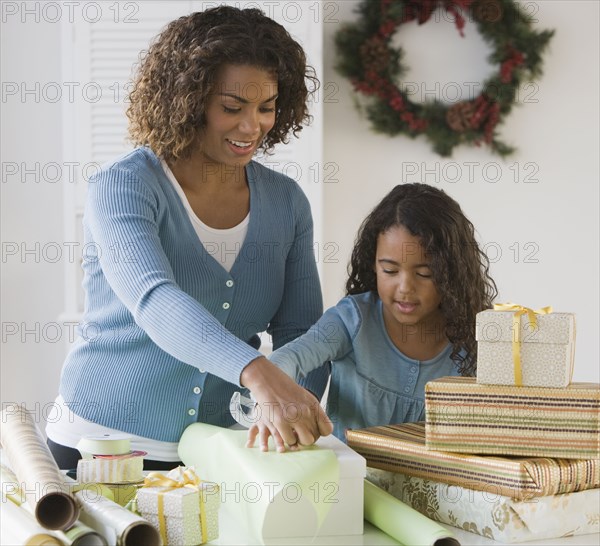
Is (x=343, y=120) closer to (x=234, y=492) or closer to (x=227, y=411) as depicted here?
(x=227, y=411)

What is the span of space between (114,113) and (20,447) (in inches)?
83.4

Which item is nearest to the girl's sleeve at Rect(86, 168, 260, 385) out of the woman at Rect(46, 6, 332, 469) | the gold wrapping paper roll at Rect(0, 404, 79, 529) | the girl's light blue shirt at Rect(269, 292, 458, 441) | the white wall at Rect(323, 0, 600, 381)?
the woman at Rect(46, 6, 332, 469)

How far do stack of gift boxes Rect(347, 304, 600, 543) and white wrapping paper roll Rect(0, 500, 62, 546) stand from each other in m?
0.53

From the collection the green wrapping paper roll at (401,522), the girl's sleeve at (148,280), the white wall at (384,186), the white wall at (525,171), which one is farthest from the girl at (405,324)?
the white wall at (525,171)

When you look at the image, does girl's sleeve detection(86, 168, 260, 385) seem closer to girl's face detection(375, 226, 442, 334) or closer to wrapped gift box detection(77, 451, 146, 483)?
wrapped gift box detection(77, 451, 146, 483)

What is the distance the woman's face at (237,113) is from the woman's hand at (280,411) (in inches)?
19.2

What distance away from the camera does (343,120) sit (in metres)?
3.52

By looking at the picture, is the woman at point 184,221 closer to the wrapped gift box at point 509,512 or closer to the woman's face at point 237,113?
the woman's face at point 237,113

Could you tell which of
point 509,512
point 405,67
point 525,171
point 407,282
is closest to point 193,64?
point 407,282

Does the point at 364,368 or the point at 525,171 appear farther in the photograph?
the point at 525,171

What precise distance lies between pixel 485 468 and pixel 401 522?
143mm

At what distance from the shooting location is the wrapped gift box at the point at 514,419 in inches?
48.4

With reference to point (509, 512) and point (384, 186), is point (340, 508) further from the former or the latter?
point (384, 186)

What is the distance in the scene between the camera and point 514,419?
1239 millimetres
